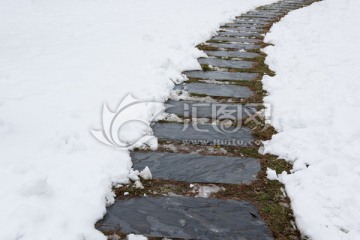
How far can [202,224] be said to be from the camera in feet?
7.65

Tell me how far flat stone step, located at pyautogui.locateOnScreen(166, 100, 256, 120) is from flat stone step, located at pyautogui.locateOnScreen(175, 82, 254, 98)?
1.10 feet

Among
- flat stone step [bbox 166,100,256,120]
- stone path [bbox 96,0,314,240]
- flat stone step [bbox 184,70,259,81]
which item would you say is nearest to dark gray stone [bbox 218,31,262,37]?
flat stone step [bbox 184,70,259,81]

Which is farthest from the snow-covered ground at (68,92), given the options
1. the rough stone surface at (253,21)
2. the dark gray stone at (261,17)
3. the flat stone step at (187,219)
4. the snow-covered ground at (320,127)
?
the dark gray stone at (261,17)

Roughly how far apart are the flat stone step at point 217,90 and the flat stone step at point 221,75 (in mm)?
305

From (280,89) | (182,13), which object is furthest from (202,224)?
(182,13)

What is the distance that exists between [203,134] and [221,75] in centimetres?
195

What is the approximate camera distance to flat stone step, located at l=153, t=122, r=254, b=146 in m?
3.46

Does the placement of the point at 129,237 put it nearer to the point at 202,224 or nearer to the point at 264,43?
the point at 202,224

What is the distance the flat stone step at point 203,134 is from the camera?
3457 millimetres

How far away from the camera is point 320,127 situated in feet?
11.5

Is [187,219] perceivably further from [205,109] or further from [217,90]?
[217,90]

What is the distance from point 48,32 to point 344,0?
34.5ft

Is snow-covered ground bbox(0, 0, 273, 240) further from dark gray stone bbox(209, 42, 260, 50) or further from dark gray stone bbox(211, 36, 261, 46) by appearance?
dark gray stone bbox(209, 42, 260, 50)

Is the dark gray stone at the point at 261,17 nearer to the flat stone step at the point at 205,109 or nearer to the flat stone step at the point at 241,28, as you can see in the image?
the flat stone step at the point at 241,28
